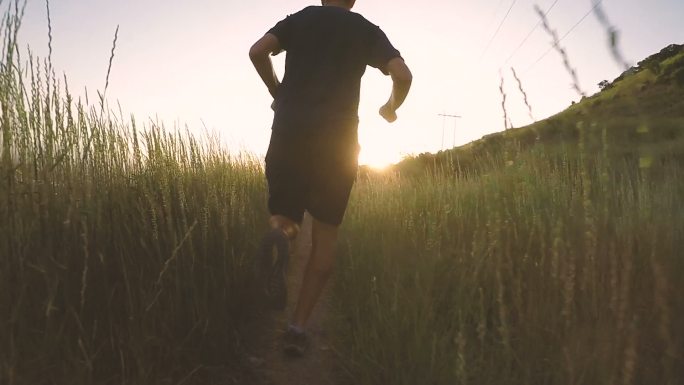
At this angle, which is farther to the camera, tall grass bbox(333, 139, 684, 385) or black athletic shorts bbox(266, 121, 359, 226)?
black athletic shorts bbox(266, 121, 359, 226)

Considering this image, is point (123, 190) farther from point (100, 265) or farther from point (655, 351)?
point (655, 351)

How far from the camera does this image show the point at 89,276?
2348 mm

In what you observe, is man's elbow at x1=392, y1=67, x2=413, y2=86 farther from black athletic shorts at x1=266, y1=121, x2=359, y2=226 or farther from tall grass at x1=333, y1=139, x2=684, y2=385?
tall grass at x1=333, y1=139, x2=684, y2=385

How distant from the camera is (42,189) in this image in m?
2.29

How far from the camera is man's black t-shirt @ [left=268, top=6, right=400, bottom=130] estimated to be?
2.73 metres

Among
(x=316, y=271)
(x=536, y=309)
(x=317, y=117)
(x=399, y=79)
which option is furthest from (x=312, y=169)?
(x=536, y=309)

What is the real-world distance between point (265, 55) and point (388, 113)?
772 millimetres

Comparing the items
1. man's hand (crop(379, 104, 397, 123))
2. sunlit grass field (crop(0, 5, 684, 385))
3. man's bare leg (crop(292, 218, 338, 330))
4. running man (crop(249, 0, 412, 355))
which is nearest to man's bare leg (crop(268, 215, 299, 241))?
running man (crop(249, 0, 412, 355))

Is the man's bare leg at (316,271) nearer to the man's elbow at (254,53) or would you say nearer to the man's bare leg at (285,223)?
the man's bare leg at (285,223)

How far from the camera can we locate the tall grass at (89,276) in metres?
1.97

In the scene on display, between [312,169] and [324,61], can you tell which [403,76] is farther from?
[312,169]

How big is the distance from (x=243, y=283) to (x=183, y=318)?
72 centimetres

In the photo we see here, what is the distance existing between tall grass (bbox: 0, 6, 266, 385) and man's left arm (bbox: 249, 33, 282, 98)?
883mm

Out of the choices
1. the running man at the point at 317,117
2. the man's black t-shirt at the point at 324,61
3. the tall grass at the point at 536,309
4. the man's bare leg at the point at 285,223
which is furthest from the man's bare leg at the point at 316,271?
the man's black t-shirt at the point at 324,61
